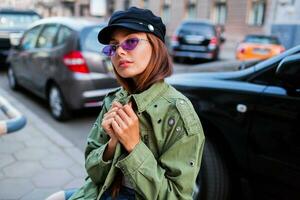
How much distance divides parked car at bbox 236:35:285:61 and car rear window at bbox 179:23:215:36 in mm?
1276

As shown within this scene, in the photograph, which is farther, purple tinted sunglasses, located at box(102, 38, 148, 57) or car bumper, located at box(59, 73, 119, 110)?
car bumper, located at box(59, 73, 119, 110)

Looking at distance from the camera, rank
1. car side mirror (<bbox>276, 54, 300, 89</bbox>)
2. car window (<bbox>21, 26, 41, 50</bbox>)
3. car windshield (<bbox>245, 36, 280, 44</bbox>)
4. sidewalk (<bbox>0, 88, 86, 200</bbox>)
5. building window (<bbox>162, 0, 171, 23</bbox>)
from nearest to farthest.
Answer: car side mirror (<bbox>276, 54, 300, 89</bbox>) → sidewalk (<bbox>0, 88, 86, 200</bbox>) → car window (<bbox>21, 26, 41, 50</bbox>) → car windshield (<bbox>245, 36, 280, 44</bbox>) → building window (<bbox>162, 0, 171, 23</bbox>)

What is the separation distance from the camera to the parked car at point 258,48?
12766 mm

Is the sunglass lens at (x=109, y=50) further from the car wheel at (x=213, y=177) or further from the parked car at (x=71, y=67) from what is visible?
the parked car at (x=71, y=67)

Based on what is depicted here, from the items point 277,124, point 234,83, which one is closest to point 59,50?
point 234,83

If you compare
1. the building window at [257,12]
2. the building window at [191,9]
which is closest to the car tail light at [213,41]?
the building window at [257,12]

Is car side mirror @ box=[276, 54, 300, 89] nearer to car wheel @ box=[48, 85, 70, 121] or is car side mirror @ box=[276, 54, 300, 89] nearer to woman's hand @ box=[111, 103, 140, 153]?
woman's hand @ box=[111, 103, 140, 153]

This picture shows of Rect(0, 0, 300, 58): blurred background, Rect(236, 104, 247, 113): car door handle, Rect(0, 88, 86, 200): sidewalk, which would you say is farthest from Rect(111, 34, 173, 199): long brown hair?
Rect(0, 0, 300, 58): blurred background

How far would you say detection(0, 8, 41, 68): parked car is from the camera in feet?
32.2

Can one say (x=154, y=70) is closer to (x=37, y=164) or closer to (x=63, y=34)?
(x=37, y=164)

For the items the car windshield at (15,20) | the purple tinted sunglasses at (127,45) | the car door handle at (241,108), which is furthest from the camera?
the car windshield at (15,20)

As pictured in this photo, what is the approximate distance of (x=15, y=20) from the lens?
409 inches

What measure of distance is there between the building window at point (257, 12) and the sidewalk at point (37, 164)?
19780 millimetres

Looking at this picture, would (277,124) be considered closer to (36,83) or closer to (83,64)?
(83,64)
